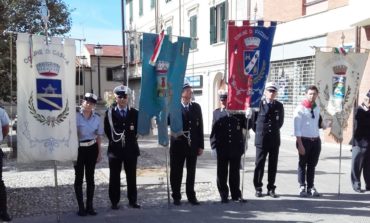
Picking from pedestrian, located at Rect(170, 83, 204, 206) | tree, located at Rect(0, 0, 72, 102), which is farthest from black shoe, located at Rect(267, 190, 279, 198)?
tree, located at Rect(0, 0, 72, 102)

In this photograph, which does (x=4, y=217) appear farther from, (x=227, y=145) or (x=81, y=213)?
(x=227, y=145)

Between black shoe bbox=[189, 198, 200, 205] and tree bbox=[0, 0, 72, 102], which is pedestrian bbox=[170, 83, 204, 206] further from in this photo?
tree bbox=[0, 0, 72, 102]

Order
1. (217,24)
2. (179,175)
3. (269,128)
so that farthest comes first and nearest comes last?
(217,24) → (269,128) → (179,175)

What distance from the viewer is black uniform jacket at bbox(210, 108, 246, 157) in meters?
6.92

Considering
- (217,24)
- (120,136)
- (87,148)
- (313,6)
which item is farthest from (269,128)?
(217,24)

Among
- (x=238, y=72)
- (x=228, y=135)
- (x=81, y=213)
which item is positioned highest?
(x=238, y=72)

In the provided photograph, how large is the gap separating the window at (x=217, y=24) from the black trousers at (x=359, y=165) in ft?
47.5

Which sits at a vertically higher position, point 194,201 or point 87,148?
point 87,148

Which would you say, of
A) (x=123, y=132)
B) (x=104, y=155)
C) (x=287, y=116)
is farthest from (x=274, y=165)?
(x=287, y=116)

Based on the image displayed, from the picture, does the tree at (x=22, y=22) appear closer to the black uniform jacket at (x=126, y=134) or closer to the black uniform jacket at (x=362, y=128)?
the black uniform jacket at (x=126, y=134)

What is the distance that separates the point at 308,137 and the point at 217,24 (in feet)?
50.7

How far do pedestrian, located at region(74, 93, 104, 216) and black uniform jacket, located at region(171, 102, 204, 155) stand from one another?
1.19 meters

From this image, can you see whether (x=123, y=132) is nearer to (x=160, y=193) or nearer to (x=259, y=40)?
(x=160, y=193)

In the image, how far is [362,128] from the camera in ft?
25.4
